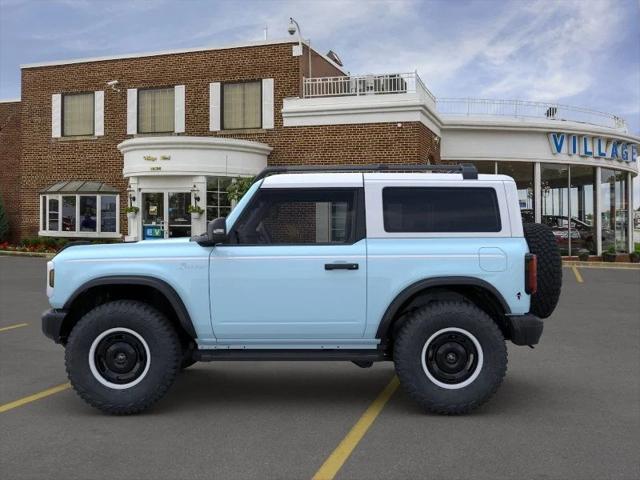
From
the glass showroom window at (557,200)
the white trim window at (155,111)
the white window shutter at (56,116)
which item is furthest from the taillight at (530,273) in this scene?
the white window shutter at (56,116)

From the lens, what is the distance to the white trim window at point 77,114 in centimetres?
2570

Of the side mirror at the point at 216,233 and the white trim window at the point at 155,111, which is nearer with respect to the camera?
the side mirror at the point at 216,233

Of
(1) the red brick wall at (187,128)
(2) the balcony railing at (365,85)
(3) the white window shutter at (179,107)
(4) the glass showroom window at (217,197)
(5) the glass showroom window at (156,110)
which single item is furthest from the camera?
(5) the glass showroom window at (156,110)

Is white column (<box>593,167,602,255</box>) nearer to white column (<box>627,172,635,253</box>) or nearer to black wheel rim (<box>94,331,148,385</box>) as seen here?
white column (<box>627,172,635,253</box>)

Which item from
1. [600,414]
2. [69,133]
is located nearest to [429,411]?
[600,414]

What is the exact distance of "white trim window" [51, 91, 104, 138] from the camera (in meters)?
25.7

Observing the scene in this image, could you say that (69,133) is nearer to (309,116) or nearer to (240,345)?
(309,116)

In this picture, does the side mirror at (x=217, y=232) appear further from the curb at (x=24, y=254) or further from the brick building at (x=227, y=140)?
the curb at (x=24, y=254)

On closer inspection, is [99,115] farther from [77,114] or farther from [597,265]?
[597,265]

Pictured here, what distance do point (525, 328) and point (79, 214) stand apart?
75.5 ft

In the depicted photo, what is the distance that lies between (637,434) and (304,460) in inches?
101

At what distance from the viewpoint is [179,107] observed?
2452cm

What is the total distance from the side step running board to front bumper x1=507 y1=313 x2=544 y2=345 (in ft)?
3.64

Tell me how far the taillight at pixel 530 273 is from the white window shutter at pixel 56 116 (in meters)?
24.7
